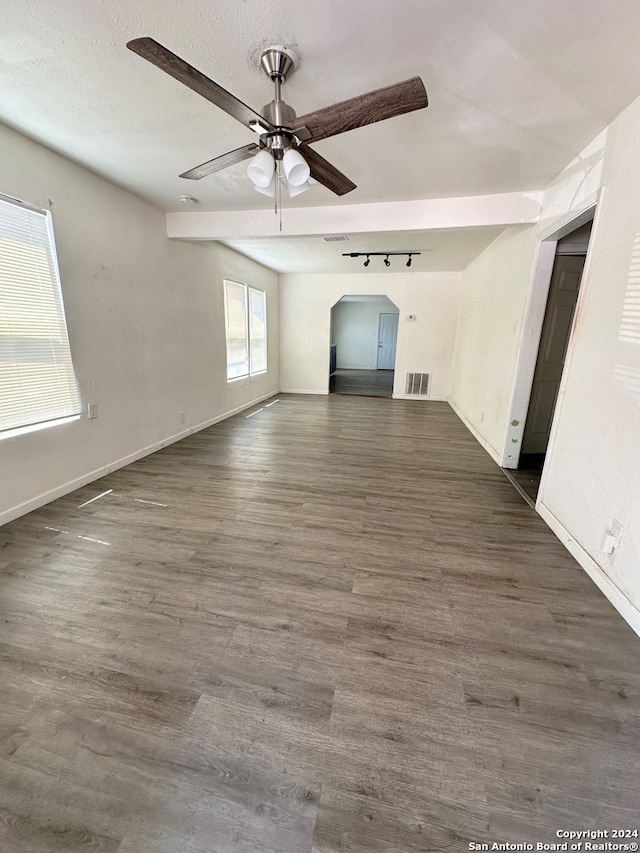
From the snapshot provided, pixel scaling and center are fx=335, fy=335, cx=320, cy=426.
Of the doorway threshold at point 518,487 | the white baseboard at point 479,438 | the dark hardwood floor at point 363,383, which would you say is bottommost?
the doorway threshold at point 518,487

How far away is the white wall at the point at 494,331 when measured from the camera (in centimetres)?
354

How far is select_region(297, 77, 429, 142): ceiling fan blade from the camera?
132cm

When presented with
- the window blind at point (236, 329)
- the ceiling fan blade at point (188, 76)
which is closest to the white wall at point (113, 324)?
the window blind at point (236, 329)

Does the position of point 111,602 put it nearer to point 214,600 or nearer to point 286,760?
point 214,600

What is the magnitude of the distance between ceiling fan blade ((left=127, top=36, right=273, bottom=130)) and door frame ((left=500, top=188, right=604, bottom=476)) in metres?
2.43

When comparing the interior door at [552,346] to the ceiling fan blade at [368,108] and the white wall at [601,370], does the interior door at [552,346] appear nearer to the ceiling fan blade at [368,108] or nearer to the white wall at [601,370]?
the white wall at [601,370]

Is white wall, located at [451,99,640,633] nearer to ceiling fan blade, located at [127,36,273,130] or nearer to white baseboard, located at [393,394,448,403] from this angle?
ceiling fan blade, located at [127,36,273,130]

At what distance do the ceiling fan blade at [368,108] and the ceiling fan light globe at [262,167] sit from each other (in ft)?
0.77

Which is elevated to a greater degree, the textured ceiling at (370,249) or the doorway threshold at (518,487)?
the textured ceiling at (370,249)

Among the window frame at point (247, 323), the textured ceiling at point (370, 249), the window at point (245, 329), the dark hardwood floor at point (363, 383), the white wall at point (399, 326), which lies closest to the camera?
the textured ceiling at point (370, 249)

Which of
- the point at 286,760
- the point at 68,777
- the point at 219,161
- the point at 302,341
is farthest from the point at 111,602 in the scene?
the point at 302,341

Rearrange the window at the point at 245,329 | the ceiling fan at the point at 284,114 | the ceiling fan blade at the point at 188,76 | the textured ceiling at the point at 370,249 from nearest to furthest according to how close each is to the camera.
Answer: the ceiling fan blade at the point at 188,76, the ceiling fan at the point at 284,114, the textured ceiling at the point at 370,249, the window at the point at 245,329

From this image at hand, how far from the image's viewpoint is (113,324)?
3.26 m

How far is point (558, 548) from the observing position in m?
2.34
